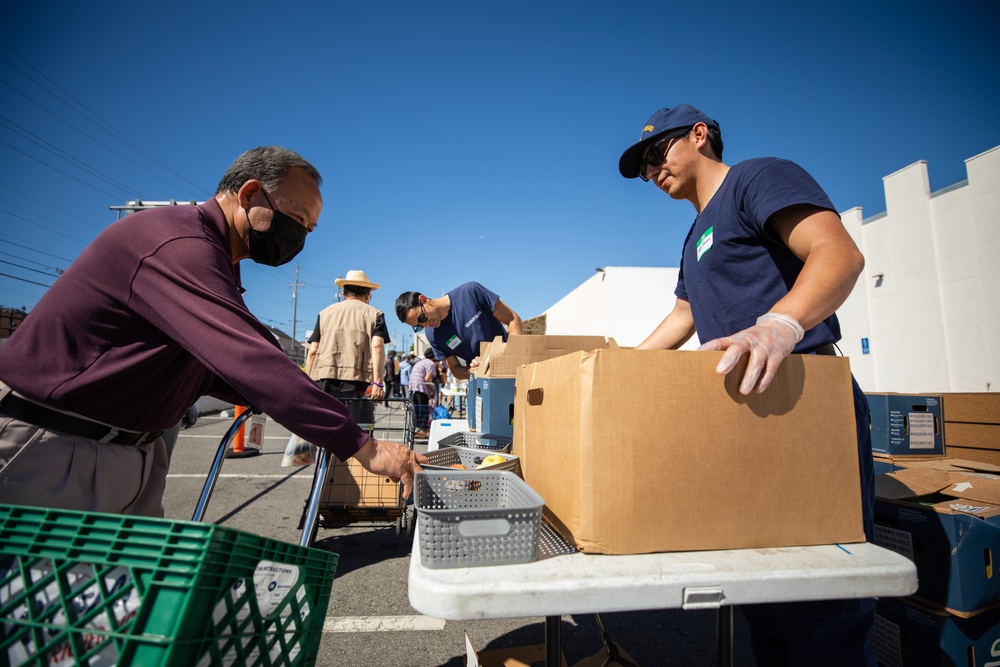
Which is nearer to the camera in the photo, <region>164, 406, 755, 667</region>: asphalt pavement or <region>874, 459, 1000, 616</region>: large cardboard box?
<region>874, 459, 1000, 616</region>: large cardboard box

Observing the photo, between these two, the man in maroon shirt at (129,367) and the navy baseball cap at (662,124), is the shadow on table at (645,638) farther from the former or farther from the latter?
the navy baseball cap at (662,124)

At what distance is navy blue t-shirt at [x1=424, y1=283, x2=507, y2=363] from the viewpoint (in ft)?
13.2

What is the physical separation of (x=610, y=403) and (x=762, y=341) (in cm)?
35

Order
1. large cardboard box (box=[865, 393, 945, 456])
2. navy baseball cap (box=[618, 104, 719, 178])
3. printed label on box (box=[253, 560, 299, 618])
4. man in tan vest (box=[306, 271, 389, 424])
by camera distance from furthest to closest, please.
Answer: man in tan vest (box=[306, 271, 389, 424]) → large cardboard box (box=[865, 393, 945, 456]) → navy baseball cap (box=[618, 104, 719, 178]) → printed label on box (box=[253, 560, 299, 618])

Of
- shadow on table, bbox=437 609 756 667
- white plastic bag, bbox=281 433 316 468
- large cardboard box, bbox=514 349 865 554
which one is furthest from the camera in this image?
white plastic bag, bbox=281 433 316 468

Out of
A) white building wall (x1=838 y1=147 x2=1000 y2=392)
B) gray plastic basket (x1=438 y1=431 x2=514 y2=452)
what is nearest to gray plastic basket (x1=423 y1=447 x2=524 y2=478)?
gray plastic basket (x1=438 y1=431 x2=514 y2=452)

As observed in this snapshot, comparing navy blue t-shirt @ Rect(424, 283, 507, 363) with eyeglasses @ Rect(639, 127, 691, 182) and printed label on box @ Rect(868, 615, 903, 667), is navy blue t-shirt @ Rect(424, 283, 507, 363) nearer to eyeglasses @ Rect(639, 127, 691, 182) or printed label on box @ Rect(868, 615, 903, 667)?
eyeglasses @ Rect(639, 127, 691, 182)

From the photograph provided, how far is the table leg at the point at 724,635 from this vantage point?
114 cm

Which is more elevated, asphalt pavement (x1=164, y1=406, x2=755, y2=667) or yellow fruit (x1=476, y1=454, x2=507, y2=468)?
yellow fruit (x1=476, y1=454, x2=507, y2=468)

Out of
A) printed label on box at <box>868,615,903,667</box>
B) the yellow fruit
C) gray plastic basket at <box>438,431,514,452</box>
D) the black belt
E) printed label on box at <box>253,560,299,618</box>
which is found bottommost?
printed label on box at <box>868,615,903,667</box>

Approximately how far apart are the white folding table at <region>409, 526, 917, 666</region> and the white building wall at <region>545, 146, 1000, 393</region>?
16044 mm

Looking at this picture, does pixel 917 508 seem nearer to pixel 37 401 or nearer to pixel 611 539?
pixel 611 539

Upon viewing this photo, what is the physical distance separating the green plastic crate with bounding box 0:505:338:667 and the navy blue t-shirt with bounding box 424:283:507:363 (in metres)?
3.37

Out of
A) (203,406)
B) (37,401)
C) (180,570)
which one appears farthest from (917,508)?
(203,406)
